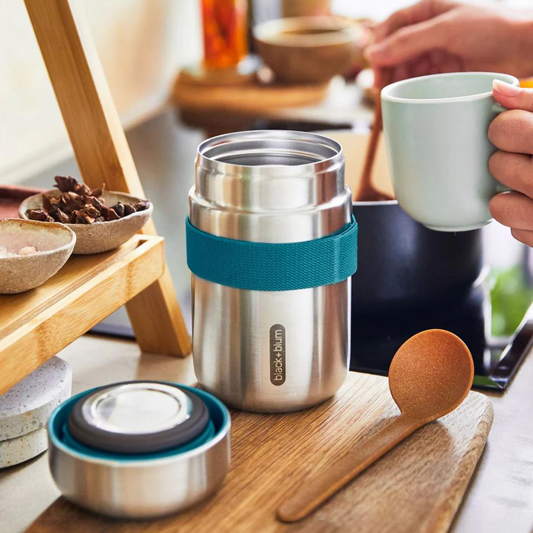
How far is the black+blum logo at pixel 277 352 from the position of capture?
0.60 metres

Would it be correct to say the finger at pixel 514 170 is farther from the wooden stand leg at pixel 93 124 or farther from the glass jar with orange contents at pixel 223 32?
the glass jar with orange contents at pixel 223 32

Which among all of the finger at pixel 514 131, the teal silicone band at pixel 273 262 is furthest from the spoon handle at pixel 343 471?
the finger at pixel 514 131

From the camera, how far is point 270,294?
1.93 ft

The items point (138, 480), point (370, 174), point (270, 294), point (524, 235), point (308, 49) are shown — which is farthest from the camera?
point (308, 49)

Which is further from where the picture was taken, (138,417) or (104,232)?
(104,232)

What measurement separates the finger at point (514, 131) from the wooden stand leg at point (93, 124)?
35 centimetres

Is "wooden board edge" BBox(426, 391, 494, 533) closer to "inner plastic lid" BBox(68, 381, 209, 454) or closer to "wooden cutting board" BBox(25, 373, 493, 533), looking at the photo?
"wooden cutting board" BBox(25, 373, 493, 533)

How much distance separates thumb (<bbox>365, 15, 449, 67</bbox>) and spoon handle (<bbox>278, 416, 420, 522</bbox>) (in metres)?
0.51

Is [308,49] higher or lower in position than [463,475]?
lower

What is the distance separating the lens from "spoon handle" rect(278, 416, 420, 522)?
0.52m

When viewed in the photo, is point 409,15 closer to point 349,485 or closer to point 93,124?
point 93,124

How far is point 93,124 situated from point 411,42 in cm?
42

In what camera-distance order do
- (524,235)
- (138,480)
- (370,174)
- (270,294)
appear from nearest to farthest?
1. (138,480)
2. (270,294)
3. (524,235)
4. (370,174)

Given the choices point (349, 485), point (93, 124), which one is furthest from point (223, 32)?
point (349, 485)
